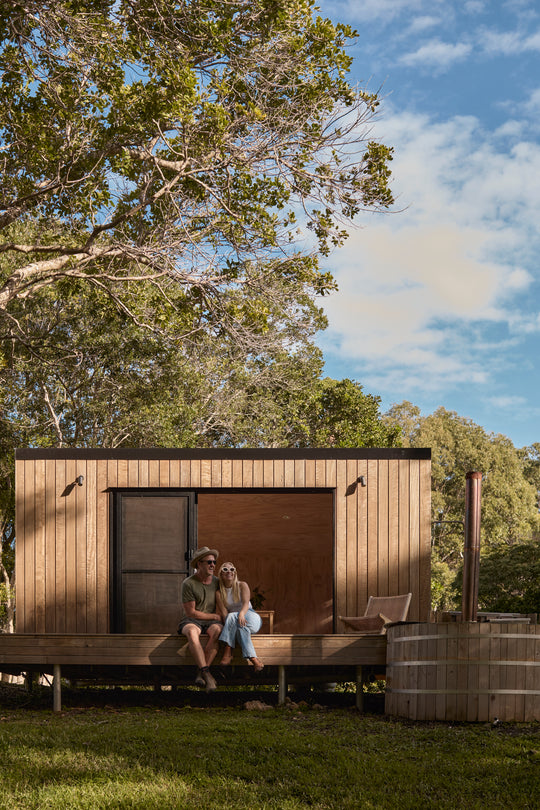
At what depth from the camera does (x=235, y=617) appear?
289 inches

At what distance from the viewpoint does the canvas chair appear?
27.1 feet

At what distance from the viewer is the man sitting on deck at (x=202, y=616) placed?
286 inches

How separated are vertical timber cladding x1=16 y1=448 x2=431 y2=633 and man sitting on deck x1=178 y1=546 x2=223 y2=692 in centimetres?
165

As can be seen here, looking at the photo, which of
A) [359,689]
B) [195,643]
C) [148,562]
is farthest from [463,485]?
[195,643]

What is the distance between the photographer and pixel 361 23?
10766mm

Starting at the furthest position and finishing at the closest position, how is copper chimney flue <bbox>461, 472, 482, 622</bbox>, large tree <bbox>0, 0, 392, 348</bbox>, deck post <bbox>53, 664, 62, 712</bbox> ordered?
large tree <bbox>0, 0, 392, 348</bbox>
deck post <bbox>53, 664, 62, 712</bbox>
copper chimney flue <bbox>461, 472, 482, 622</bbox>

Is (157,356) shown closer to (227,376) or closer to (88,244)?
(227,376)

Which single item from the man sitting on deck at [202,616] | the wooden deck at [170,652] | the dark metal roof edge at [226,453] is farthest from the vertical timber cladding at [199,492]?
the man sitting on deck at [202,616]

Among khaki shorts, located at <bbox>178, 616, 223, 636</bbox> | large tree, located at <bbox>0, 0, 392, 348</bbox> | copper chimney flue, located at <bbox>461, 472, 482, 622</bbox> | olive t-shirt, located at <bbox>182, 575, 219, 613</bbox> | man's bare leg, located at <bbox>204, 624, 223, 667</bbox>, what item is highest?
large tree, located at <bbox>0, 0, 392, 348</bbox>

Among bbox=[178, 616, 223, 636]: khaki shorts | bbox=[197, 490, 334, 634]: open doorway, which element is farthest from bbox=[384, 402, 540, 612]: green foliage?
bbox=[178, 616, 223, 636]: khaki shorts

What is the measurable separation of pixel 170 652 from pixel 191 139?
6.57 m

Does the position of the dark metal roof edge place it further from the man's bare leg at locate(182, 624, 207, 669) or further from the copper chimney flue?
the man's bare leg at locate(182, 624, 207, 669)

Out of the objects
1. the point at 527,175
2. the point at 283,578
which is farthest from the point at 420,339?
the point at 283,578

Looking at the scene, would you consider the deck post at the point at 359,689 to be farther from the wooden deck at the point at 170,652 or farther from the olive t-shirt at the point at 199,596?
the olive t-shirt at the point at 199,596
